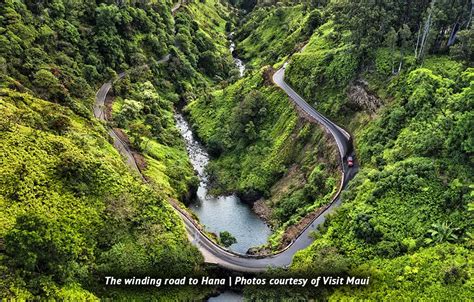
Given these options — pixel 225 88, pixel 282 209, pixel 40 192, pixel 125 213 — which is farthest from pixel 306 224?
pixel 225 88

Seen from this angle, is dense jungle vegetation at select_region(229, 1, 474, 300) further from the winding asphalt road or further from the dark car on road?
the winding asphalt road

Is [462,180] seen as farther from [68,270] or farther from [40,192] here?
[40,192]

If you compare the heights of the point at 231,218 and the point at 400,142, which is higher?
the point at 400,142

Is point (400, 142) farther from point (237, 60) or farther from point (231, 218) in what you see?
point (237, 60)

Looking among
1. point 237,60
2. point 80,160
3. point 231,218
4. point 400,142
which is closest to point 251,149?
point 231,218

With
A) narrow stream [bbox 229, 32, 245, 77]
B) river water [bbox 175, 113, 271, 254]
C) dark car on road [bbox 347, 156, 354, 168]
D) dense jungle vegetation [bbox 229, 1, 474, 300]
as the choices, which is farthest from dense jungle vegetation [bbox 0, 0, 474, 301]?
narrow stream [bbox 229, 32, 245, 77]

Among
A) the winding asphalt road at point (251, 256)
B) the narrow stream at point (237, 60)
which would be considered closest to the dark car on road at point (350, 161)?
the winding asphalt road at point (251, 256)

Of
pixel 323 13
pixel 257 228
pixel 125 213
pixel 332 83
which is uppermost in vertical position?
pixel 323 13
